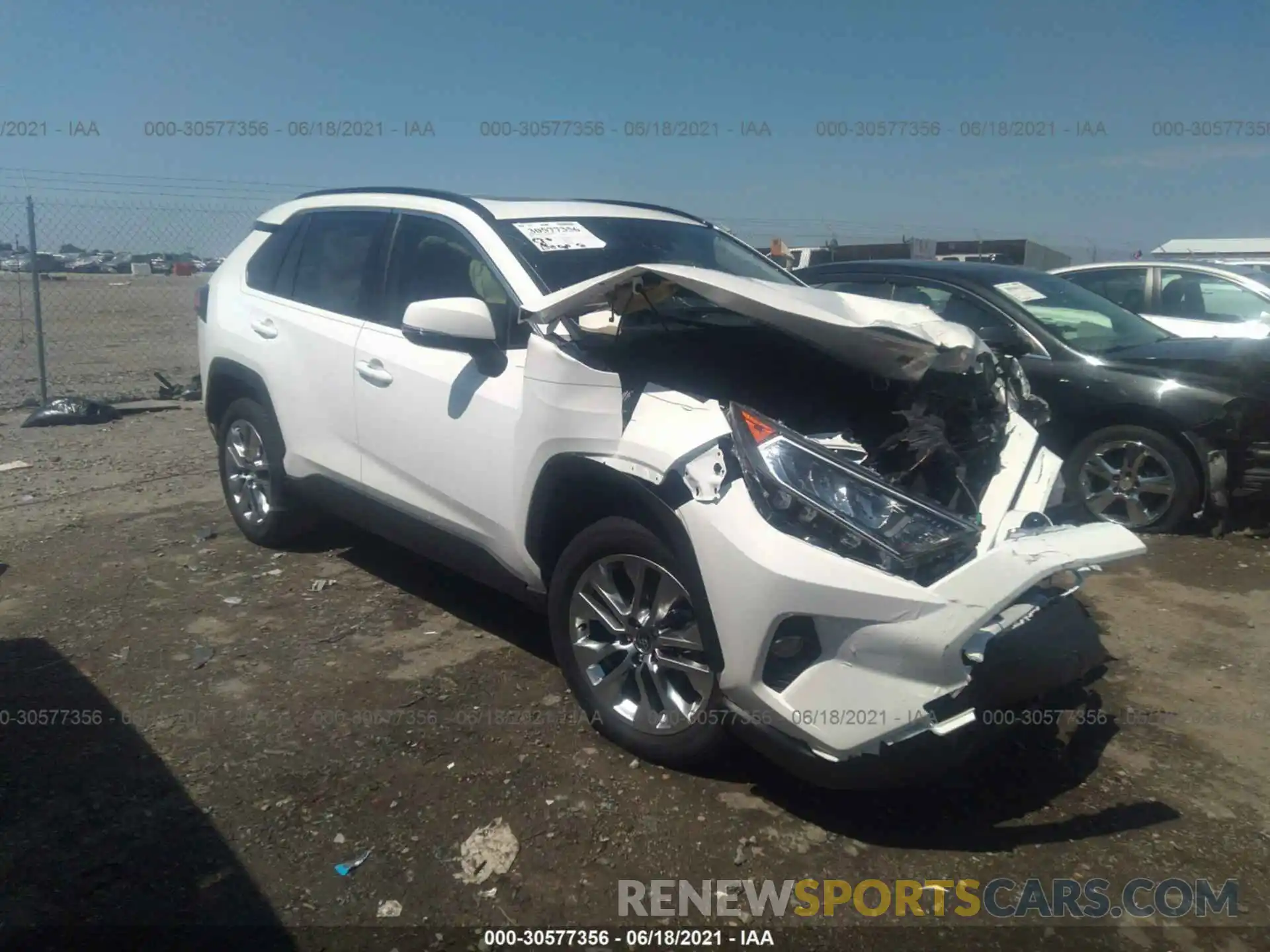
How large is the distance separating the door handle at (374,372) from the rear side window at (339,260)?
283mm

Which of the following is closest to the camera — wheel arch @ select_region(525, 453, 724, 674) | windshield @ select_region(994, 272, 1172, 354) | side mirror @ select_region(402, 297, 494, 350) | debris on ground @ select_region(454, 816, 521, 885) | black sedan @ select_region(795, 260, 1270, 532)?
debris on ground @ select_region(454, 816, 521, 885)

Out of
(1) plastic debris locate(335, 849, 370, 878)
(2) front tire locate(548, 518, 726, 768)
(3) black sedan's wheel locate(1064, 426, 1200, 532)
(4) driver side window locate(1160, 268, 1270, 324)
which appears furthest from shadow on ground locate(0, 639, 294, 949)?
(4) driver side window locate(1160, 268, 1270, 324)

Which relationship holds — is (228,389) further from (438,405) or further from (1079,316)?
(1079,316)

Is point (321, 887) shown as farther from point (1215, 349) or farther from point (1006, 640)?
point (1215, 349)

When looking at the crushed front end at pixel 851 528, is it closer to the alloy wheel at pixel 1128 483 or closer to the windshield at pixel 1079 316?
the alloy wheel at pixel 1128 483

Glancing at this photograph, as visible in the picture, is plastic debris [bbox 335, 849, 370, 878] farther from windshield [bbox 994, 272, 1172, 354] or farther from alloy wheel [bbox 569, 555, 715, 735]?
windshield [bbox 994, 272, 1172, 354]

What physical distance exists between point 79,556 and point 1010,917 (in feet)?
16.9

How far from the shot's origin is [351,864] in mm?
2855

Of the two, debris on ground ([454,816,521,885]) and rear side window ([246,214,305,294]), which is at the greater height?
rear side window ([246,214,305,294])

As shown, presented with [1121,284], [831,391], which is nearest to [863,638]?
[831,391]

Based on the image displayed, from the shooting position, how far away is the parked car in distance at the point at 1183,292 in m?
8.55

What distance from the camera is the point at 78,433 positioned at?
9.05m

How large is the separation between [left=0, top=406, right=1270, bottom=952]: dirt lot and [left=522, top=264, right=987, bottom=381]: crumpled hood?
4.59 feet

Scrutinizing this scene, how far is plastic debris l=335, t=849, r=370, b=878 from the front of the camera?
2822 mm
